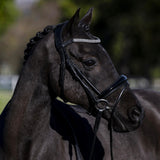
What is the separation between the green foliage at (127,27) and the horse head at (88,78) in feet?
97.9

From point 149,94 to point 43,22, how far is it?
42356mm

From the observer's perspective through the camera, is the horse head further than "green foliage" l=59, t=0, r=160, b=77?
No

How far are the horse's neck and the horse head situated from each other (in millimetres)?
124

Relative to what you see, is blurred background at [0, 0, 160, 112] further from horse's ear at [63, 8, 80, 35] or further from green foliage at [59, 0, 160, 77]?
horse's ear at [63, 8, 80, 35]

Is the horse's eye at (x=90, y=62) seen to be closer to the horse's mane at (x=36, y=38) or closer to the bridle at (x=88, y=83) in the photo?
the bridle at (x=88, y=83)

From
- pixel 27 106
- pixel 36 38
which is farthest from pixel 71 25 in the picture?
pixel 27 106

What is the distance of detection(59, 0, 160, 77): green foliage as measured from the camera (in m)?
33.5

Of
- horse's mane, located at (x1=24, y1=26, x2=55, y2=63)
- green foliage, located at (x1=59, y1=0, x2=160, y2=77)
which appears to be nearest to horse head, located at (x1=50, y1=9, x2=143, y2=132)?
horse's mane, located at (x1=24, y1=26, x2=55, y2=63)

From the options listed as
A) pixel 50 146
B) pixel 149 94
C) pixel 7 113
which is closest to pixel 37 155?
pixel 50 146

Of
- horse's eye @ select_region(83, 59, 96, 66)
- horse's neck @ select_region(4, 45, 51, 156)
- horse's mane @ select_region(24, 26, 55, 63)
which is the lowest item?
horse's neck @ select_region(4, 45, 51, 156)

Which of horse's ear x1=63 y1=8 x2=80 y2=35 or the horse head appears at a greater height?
horse's ear x1=63 y1=8 x2=80 y2=35

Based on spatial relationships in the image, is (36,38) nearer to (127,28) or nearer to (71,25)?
(71,25)

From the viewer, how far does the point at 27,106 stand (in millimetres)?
3041

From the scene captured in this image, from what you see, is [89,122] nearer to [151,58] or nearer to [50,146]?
[50,146]
